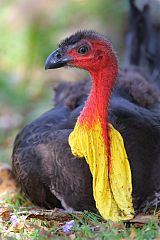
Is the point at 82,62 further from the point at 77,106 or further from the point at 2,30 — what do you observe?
the point at 2,30

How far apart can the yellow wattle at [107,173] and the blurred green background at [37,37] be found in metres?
4.10

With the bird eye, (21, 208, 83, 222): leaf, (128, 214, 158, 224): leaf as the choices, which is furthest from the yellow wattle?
the bird eye

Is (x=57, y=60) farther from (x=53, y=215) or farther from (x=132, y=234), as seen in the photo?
(x=132, y=234)

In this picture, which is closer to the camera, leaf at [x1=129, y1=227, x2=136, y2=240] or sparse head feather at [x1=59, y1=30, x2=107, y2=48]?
leaf at [x1=129, y1=227, x2=136, y2=240]

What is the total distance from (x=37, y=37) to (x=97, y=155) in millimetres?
6246

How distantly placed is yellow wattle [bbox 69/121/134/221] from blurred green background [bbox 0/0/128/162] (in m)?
4.10

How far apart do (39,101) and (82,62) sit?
4.83 m

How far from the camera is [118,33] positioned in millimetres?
10445

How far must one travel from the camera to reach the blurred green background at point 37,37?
382 inches

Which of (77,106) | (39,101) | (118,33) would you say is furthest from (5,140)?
(118,33)

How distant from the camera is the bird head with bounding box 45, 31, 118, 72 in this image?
488 cm

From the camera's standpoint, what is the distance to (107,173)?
489 cm

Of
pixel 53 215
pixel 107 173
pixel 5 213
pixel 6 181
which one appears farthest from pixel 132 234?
pixel 6 181

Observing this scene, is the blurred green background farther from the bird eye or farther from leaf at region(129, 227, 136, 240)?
leaf at region(129, 227, 136, 240)
